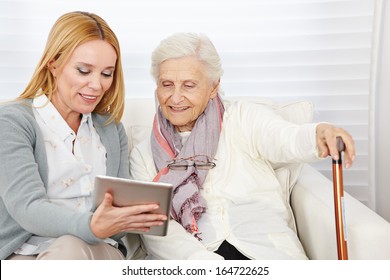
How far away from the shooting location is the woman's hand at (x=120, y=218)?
167 cm

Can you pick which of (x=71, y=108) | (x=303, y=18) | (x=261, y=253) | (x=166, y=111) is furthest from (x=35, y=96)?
(x=303, y=18)

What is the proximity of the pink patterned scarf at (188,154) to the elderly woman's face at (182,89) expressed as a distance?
0.15ft

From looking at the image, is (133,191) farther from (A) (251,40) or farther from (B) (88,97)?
(A) (251,40)

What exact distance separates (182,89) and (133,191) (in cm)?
63

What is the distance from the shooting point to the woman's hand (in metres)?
1.67

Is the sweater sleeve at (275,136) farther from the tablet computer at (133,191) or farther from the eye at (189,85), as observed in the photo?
the tablet computer at (133,191)

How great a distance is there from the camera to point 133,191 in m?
1.63

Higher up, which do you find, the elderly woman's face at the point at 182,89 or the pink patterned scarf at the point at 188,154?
the elderly woman's face at the point at 182,89

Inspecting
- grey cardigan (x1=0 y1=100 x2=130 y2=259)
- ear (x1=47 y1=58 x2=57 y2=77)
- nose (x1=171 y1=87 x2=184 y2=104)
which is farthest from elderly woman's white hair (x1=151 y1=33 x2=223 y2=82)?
grey cardigan (x1=0 y1=100 x2=130 y2=259)

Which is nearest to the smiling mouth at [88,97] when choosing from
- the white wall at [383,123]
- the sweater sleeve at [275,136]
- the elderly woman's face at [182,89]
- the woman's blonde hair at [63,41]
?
the woman's blonde hair at [63,41]

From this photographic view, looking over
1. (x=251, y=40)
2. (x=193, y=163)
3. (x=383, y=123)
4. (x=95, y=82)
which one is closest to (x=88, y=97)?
(x=95, y=82)

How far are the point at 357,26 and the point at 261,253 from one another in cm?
148
